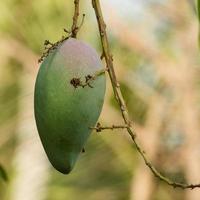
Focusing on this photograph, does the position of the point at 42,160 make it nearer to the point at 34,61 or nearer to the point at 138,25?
the point at 34,61

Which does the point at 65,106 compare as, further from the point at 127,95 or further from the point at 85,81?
the point at 127,95

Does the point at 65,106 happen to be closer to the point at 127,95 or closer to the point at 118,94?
the point at 118,94

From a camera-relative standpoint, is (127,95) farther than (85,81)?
Yes

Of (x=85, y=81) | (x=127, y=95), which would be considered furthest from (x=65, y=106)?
(x=127, y=95)

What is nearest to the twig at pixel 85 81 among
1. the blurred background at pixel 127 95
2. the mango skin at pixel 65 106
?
the mango skin at pixel 65 106

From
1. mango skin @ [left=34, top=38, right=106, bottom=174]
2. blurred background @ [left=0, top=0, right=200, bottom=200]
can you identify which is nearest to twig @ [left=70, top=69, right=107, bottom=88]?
mango skin @ [left=34, top=38, right=106, bottom=174]

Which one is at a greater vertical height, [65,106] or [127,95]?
[127,95]

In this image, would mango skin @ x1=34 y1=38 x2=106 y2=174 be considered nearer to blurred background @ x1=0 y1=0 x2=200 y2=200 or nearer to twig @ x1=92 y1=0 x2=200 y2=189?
twig @ x1=92 y1=0 x2=200 y2=189
